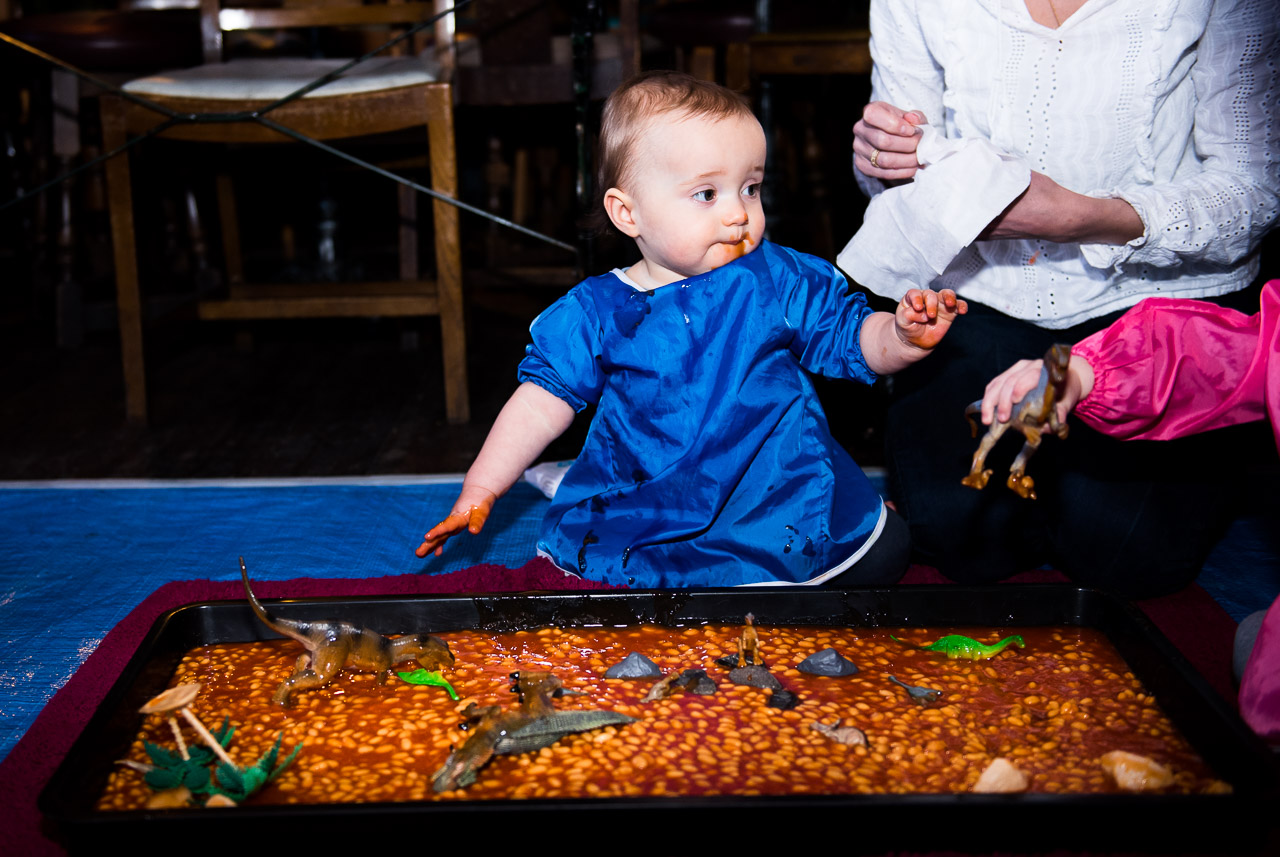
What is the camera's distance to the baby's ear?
1.22 m

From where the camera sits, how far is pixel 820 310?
1240 mm

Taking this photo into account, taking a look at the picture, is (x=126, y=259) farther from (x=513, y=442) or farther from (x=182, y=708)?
(x=182, y=708)

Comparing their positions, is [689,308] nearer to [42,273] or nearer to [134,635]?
[134,635]

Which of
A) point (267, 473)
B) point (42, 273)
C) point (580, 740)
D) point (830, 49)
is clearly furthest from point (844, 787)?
point (42, 273)

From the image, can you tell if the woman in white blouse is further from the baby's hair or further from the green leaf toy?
the green leaf toy

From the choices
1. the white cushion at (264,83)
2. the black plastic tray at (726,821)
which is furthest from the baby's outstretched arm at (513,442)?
the white cushion at (264,83)

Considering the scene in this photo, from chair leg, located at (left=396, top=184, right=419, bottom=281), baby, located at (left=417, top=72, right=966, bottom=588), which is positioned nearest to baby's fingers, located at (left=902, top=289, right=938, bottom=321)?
baby, located at (left=417, top=72, right=966, bottom=588)

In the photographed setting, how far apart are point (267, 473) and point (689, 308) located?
102 cm

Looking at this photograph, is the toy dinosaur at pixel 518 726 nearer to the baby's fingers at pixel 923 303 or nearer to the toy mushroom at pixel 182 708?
the toy mushroom at pixel 182 708

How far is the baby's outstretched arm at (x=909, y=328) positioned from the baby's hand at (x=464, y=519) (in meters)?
0.44

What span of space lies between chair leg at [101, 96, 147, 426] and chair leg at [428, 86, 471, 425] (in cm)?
56

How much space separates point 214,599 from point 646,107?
0.70 meters

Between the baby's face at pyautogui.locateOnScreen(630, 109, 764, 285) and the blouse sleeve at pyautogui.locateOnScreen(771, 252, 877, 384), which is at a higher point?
the baby's face at pyautogui.locateOnScreen(630, 109, 764, 285)

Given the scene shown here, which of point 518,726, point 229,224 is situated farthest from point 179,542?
point 229,224
